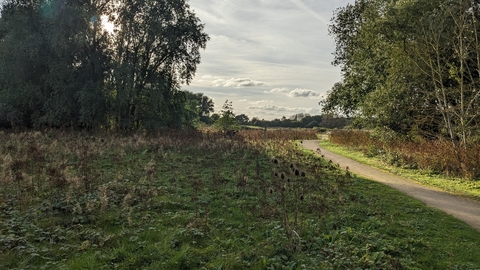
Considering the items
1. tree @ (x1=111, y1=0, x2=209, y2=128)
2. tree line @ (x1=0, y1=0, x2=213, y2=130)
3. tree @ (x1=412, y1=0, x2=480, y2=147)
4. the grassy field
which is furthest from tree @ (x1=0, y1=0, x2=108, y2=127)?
tree @ (x1=412, y1=0, x2=480, y2=147)

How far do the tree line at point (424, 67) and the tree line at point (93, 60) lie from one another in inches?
613

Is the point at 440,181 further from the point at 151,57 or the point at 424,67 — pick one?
the point at 151,57

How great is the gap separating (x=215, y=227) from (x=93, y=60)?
76.2 ft

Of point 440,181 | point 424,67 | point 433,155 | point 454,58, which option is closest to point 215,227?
point 440,181

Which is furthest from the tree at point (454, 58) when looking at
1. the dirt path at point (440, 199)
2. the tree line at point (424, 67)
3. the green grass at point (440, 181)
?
the dirt path at point (440, 199)

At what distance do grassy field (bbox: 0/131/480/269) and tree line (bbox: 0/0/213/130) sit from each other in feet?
48.5

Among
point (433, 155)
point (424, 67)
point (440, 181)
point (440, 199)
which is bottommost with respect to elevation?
point (440, 199)

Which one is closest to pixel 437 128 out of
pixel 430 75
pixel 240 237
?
pixel 430 75

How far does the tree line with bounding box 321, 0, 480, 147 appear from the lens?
14180 millimetres

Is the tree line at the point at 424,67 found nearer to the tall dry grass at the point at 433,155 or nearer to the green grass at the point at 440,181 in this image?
the tall dry grass at the point at 433,155

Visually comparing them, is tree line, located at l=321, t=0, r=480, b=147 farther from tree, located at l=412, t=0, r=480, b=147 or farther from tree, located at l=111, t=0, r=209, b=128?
tree, located at l=111, t=0, r=209, b=128

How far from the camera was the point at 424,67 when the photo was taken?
52.7 ft

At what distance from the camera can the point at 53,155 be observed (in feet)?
39.5

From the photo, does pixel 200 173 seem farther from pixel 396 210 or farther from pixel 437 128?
pixel 437 128
